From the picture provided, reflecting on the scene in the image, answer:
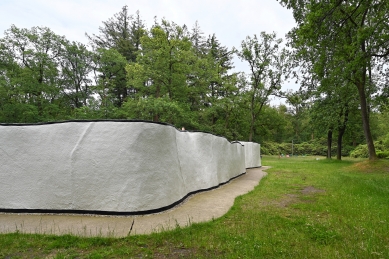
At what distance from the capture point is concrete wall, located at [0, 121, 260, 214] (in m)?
4.90

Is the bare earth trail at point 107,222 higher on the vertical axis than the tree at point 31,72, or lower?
lower

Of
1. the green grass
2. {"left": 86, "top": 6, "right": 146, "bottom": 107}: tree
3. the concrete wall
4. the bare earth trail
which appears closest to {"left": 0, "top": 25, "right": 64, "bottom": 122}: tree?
{"left": 86, "top": 6, "right": 146, "bottom": 107}: tree

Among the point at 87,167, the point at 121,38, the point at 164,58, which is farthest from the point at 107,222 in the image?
the point at 121,38

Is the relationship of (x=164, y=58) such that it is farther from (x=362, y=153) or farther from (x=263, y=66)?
(x=362, y=153)

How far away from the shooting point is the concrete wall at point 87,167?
490 cm

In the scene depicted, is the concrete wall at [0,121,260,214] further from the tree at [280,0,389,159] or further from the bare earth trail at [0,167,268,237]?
the tree at [280,0,389,159]

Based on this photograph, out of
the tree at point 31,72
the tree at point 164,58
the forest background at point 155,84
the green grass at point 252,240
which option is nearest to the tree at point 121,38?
the forest background at point 155,84

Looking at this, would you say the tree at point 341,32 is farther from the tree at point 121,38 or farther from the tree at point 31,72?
the tree at point 121,38

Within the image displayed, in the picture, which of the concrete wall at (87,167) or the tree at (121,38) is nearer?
the concrete wall at (87,167)

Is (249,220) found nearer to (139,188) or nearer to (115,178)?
(139,188)

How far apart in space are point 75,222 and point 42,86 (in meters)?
23.5

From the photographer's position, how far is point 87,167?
16.4 feet

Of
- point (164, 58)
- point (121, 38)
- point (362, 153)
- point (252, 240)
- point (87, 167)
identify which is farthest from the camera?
point (121, 38)

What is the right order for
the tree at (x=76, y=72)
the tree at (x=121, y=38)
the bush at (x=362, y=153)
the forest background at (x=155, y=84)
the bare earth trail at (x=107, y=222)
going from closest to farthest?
the bare earth trail at (x=107, y=222) < the forest background at (x=155, y=84) < the tree at (x=76, y=72) < the bush at (x=362, y=153) < the tree at (x=121, y=38)
